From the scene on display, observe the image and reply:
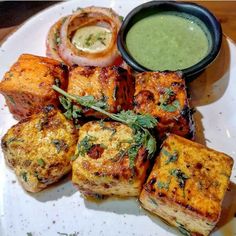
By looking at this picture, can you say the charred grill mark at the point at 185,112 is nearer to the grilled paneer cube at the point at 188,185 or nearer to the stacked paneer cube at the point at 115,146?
the stacked paneer cube at the point at 115,146

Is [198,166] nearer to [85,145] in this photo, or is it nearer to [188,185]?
[188,185]

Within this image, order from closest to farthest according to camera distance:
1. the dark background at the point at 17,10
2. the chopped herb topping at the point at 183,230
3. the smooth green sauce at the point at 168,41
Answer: the chopped herb topping at the point at 183,230 → the smooth green sauce at the point at 168,41 → the dark background at the point at 17,10

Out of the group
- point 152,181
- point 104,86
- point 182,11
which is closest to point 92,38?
point 182,11

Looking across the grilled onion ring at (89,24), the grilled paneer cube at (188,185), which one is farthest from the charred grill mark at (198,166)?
the grilled onion ring at (89,24)

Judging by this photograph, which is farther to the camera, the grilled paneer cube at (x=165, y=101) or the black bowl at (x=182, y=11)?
the black bowl at (x=182, y=11)

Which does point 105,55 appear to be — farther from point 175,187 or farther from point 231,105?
point 175,187

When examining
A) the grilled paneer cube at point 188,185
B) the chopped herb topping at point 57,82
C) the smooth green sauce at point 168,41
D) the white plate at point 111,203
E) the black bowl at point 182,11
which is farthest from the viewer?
the smooth green sauce at point 168,41

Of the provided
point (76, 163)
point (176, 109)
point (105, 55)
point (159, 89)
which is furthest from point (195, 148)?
point (105, 55)
